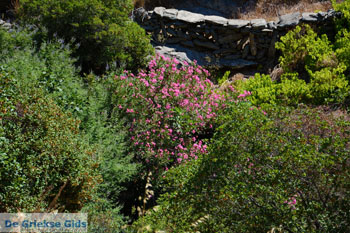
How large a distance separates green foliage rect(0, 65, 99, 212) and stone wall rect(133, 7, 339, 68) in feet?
18.3

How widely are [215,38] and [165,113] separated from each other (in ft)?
12.5

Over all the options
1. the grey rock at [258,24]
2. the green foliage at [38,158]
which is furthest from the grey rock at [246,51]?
the green foliage at [38,158]

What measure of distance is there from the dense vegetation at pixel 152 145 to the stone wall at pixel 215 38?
83.9 inches

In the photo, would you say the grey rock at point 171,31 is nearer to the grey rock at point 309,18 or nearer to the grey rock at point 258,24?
the grey rock at point 258,24

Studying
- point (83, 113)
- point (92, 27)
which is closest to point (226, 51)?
point (92, 27)

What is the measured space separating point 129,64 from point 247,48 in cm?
329

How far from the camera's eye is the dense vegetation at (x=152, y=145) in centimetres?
335

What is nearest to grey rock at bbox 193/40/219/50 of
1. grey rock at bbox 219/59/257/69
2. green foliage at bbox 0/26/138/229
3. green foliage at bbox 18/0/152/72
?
grey rock at bbox 219/59/257/69

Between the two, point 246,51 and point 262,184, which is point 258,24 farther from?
point 262,184

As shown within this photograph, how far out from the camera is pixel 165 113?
6383 mm

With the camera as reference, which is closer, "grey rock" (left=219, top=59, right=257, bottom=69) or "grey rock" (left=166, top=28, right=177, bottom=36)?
"grey rock" (left=219, top=59, right=257, bottom=69)

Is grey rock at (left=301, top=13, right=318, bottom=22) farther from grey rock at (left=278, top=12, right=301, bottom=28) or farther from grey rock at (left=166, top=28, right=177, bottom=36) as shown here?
grey rock at (left=166, top=28, right=177, bottom=36)

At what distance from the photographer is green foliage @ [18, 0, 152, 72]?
7.16 meters

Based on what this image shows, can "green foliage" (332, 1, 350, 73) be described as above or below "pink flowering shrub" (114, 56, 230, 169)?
above
